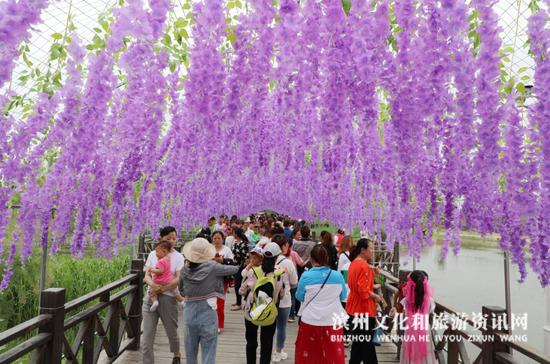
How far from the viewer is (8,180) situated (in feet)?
9.18

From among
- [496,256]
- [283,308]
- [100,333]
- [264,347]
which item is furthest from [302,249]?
[496,256]

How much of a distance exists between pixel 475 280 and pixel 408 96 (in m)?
16.8

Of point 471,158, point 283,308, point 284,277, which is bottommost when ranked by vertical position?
point 283,308

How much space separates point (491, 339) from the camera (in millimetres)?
3279

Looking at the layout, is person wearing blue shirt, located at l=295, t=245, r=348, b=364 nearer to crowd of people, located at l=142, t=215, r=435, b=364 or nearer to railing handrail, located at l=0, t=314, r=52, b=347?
crowd of people, located at l=142, t=215, r=435, b=364

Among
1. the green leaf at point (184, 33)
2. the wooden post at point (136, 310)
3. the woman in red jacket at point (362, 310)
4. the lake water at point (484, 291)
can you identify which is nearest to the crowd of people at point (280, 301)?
the woman in red jacket at point (362, 310)

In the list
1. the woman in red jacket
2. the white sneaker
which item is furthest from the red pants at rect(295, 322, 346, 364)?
the white sneaker

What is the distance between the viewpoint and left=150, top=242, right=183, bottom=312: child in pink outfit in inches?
170

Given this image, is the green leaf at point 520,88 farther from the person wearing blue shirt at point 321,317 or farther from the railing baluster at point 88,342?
the railing baluster at point 88,342

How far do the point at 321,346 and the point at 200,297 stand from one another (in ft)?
3.96

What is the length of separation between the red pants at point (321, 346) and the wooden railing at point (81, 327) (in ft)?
6.69

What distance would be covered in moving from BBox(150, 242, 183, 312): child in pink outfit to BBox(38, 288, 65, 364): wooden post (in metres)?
1.25

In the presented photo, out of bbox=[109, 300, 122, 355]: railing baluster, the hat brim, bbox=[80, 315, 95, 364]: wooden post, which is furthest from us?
bbox=[109, 300, 122, 355]: railing baluster

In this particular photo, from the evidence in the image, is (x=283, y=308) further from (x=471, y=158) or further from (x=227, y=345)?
(x=471, y=158)
